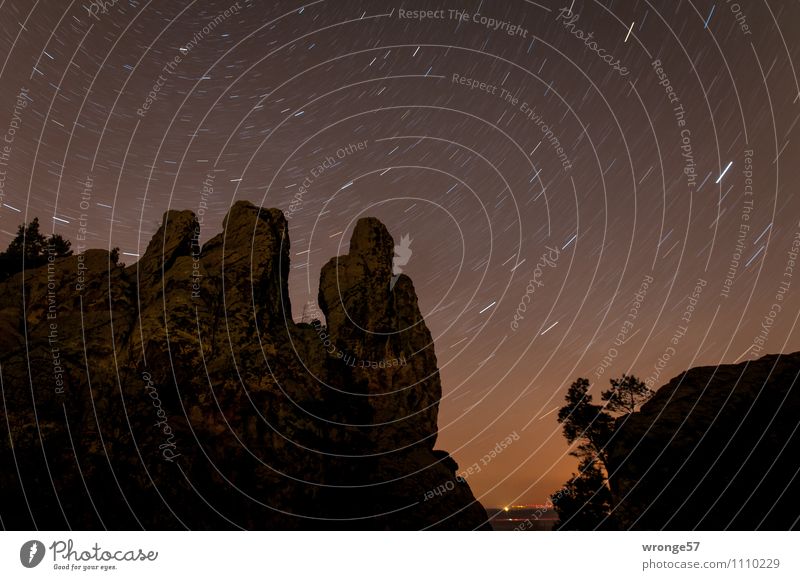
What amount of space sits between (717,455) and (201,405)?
27271mm

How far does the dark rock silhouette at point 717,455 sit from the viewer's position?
17.6 meters

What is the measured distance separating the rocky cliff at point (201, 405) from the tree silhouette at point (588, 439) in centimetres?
965

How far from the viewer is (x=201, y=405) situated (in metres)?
33.3

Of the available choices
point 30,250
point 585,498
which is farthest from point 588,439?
point 30,250

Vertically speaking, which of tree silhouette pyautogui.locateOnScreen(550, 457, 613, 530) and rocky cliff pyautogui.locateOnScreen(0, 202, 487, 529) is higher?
rocky cliff pyautogui.locateOnScreen(0, 202, 487, 529)

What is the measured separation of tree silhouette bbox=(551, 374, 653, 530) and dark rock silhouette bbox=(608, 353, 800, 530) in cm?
2149

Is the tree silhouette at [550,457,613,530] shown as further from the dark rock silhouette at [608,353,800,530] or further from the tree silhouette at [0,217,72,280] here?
the tree silhouette at [0,217,72,280]

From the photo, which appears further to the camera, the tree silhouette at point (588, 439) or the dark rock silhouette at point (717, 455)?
the tree silhouette at point (588, 439)

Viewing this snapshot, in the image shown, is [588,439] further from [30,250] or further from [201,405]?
[30,250]

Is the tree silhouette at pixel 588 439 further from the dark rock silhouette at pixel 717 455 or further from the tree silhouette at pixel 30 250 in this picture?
the tree silhouette at pixel 30 250

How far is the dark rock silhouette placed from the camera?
1758 cm

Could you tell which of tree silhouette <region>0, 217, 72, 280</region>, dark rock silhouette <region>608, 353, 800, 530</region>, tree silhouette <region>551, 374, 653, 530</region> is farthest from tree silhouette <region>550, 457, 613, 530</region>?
tree silhouette <region>0, 217, 72, 280</region>

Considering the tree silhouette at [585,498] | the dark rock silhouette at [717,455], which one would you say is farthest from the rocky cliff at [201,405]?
the dark rock silhouette at [717,455]
